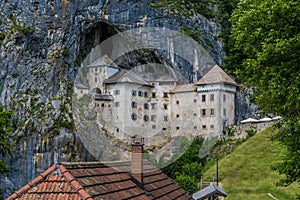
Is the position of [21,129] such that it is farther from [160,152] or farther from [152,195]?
[152,195]

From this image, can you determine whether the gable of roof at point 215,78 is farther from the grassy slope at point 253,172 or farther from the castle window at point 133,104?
the grassy slope at point 253,172

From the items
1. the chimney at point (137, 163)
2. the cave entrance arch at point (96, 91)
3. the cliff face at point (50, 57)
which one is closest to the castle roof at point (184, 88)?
the cliff face at point (50, 57)

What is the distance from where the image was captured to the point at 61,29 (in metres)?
55.3

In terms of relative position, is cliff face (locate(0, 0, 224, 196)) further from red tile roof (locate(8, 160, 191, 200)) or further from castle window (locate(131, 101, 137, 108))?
red tile roof (locate(8, 160, 191, 200))

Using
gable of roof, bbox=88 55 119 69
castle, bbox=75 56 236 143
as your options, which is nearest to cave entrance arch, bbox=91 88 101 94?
castle, bbox=75 56 236 143

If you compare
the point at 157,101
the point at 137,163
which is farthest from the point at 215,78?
the point at 137,163

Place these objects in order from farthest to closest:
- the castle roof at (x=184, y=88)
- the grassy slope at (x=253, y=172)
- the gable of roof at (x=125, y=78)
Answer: the gable of roof at (x=125, y=78) < the castle roof at (x=184, y=88) < the grassy slope at (x=253, y=172)

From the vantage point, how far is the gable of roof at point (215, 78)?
169ft

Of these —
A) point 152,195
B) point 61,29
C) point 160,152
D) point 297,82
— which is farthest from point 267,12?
point 61,29

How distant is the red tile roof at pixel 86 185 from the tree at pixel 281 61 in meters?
4.69

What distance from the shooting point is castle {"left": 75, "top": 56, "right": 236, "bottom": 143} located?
51875 millimetres

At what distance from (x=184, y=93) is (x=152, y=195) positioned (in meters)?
42.1

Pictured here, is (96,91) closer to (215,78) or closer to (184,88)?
(184,88)

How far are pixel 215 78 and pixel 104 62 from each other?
618 inches
